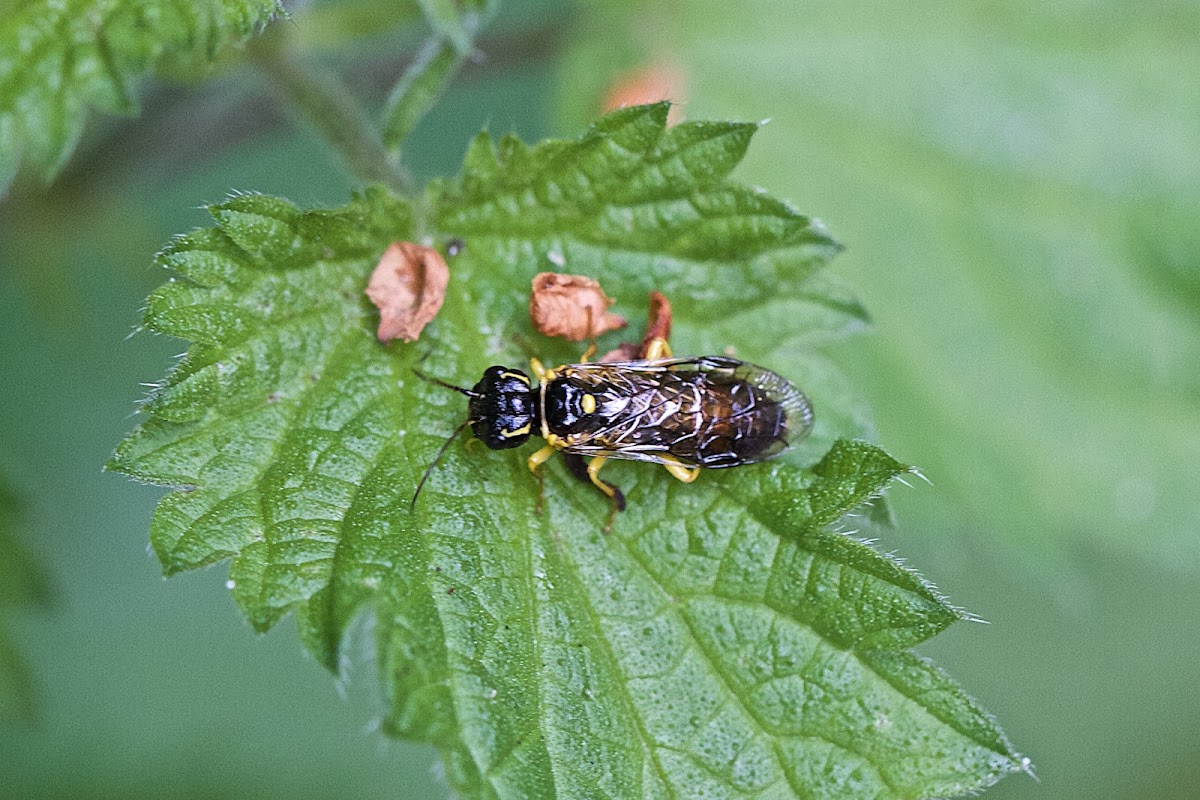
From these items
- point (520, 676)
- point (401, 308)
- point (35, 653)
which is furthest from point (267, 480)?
point (35, 653)

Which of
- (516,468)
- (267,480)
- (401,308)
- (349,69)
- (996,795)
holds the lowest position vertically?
(996,795)

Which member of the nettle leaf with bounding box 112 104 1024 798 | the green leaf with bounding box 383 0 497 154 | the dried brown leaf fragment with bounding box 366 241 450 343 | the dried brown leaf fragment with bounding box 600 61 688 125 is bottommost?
the nettle leaf with bounding box 112 104 1024 798

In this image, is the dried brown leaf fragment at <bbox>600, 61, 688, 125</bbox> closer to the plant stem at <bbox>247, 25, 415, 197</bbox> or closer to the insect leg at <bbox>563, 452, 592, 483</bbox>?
the plant stem at <bbox>247, 25, 415, 197</bbox>

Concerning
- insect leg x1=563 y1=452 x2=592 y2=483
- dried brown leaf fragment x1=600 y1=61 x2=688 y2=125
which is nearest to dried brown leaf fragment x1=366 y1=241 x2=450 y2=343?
insect leg x1=563 y1=452 x2=592 y2=483

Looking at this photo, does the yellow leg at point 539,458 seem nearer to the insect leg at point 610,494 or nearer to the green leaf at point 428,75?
the insect leg at point 610,494

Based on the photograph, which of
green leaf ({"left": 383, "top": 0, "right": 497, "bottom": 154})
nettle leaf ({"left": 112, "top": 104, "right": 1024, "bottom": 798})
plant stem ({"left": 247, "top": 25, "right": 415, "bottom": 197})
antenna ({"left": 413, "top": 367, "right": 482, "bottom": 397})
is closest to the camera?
nettle leaf ({"left": 112, "top": 104, "right": 1024, "bottom": 798})

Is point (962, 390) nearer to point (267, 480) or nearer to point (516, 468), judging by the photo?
point (516, 468)
